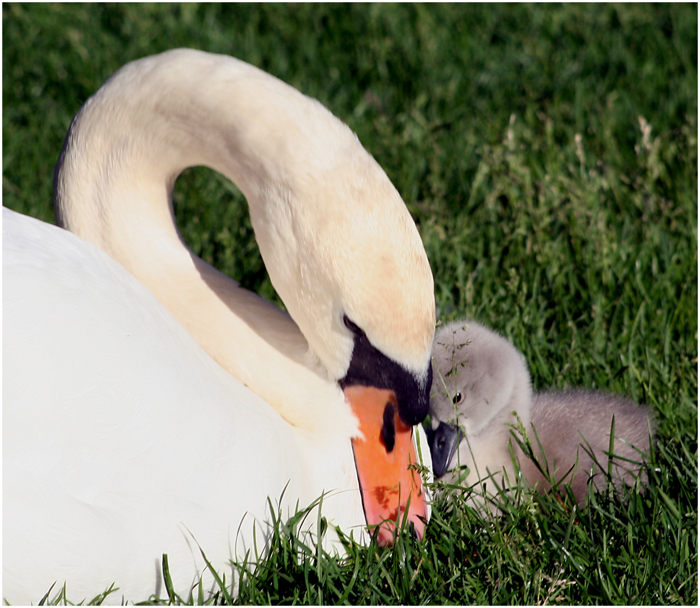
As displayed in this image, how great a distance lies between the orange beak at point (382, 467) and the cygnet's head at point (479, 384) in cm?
48

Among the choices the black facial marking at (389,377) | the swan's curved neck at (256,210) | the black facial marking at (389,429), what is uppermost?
the swan's curved neck at (256,210)

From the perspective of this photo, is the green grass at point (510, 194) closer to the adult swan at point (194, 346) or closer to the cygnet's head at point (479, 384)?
the adult swan at point (194, 346)

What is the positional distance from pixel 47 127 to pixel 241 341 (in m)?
2.95

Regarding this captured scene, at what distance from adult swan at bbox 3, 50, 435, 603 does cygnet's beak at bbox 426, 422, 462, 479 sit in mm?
365

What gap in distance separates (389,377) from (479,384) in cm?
73

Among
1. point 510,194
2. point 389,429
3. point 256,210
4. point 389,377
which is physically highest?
point 510,194

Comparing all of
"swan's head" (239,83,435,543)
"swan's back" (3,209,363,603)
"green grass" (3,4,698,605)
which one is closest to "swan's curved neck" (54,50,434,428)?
"swan's head" (239,83,435,543)

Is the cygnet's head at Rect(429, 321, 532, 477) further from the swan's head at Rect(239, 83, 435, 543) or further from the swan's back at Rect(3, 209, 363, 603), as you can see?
the swan's back at Rect(3, 209, 363, 603)

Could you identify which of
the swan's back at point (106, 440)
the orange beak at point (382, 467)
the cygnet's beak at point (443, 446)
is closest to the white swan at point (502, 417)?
the cygnet's beak at point (443, 446)

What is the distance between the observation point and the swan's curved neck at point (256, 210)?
215 cm

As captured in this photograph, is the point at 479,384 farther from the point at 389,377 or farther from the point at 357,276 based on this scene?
the point at 357,276

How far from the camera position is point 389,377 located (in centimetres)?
229

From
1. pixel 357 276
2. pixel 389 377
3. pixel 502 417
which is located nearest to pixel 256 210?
pixel 357 276

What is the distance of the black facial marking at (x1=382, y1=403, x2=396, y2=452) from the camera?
235cm
